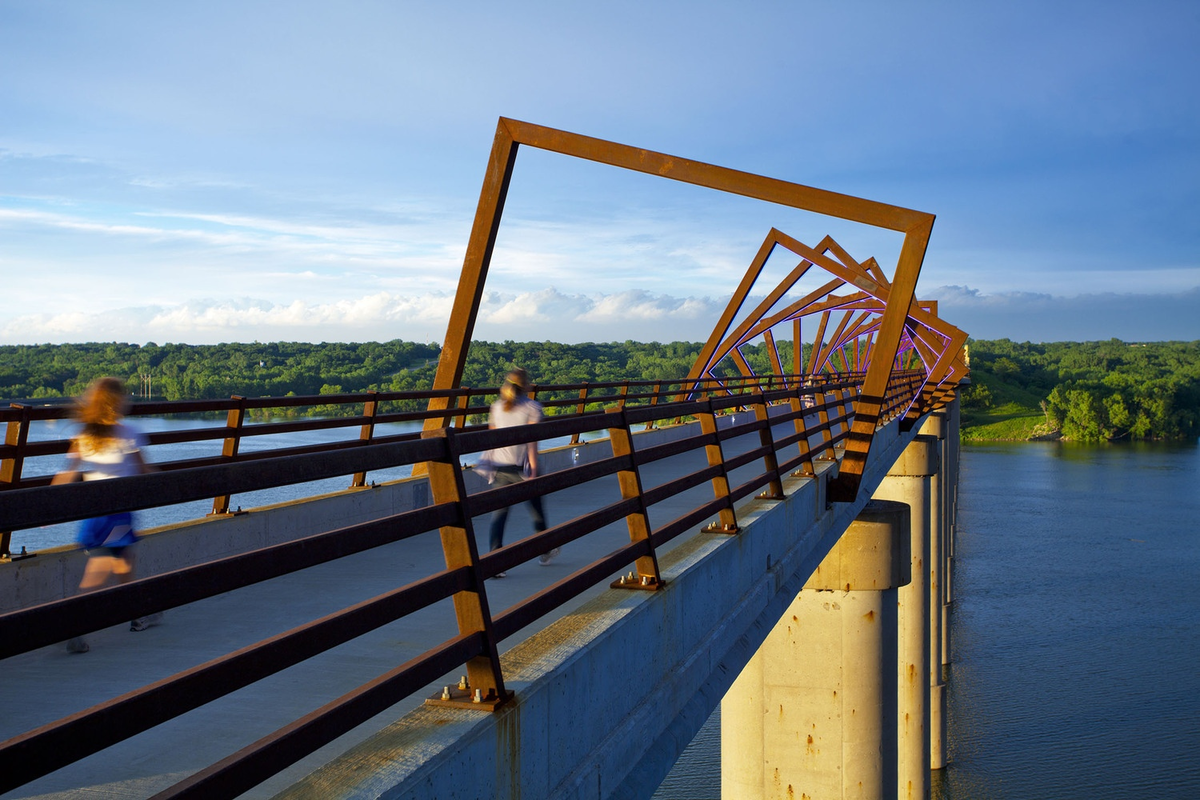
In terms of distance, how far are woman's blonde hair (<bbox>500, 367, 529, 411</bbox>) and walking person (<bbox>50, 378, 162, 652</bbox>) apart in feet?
10.1

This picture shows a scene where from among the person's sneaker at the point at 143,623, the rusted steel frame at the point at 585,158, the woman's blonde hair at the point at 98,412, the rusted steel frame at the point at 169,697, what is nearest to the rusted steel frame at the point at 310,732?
the rusted steel frame at the point at 169,697

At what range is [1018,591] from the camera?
36.8 metres

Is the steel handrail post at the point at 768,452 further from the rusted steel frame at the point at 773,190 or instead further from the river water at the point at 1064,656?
the river water at the point at 1064,656

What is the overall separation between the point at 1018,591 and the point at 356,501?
33.2 metres

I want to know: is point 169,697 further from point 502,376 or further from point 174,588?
point 502,376

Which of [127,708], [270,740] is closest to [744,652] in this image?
[270,740]

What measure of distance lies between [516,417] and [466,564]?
483cm

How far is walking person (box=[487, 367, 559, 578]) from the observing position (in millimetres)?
7598

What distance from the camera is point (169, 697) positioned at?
2.02 metres

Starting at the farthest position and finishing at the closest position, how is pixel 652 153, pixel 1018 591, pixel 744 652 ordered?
pixel 1018 591, pixel 652 153, pixel 744 652

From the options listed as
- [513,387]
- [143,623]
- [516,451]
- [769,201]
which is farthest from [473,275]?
[143,623]

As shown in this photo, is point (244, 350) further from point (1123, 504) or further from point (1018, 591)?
point (1123, 504)

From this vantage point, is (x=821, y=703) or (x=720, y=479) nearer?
(x=720, y=479)

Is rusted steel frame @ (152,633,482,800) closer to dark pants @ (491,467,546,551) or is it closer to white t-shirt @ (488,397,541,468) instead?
dark pants @ (491,467,546,551)
